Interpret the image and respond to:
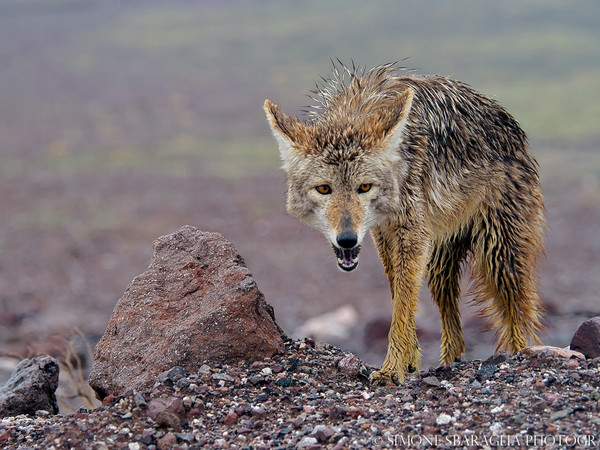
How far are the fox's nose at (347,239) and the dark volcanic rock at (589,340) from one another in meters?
2.22

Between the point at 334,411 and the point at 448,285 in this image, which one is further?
the point at 448,285

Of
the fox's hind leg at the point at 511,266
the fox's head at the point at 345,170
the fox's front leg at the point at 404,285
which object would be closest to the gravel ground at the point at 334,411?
the fox's front leg at the point at 404,285

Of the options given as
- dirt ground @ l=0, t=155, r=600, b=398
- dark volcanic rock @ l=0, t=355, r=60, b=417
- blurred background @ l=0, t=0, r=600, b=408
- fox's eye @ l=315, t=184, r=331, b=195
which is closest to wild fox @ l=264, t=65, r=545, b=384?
fox's eye @ l=315, t=184, r=331, b=195

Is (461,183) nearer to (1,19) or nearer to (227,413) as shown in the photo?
(227,413)

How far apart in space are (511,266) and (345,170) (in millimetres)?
2354

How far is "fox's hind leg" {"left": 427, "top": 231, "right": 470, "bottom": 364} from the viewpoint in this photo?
8584 mm

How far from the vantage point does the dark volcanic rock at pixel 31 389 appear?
271 inches

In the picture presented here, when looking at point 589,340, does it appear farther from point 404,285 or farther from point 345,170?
point 345,170

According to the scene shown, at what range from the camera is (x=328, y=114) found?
759 cm

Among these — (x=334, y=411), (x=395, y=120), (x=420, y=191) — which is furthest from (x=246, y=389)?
(x=395, y=120)

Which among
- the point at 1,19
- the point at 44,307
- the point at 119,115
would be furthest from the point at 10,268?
the point at 1,19

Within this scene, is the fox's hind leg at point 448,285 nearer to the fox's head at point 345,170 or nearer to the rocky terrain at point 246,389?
the fox's head at point 345,170

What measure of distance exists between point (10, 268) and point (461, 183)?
1242 centimetres

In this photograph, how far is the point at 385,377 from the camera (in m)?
7.11
